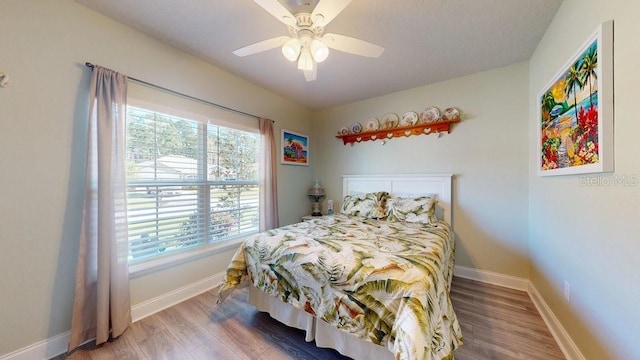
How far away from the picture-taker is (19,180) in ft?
4.74

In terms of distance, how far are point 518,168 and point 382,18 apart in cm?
218

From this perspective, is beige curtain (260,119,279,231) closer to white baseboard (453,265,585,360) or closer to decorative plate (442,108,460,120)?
decorative plate (442,108,460,120)

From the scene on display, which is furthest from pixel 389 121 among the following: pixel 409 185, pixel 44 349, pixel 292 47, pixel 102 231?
pixel 44 349

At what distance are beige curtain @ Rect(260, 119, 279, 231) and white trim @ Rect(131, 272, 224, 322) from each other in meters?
0.85

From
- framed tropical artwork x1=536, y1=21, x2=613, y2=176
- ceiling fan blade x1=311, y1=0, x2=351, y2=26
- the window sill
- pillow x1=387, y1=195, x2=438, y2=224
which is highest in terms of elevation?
ceiling fan blade x1=311, y1=0, x2=351, y2=26

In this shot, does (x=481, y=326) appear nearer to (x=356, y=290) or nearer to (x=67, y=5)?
(x=356, y=290)

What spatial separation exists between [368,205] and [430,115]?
1.45 m

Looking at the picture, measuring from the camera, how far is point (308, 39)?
1525mm

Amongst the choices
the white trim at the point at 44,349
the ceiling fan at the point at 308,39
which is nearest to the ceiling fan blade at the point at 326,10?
the ceiling fan at the point at 308,39

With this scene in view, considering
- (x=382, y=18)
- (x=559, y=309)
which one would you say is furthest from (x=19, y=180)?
(x=559, y=309)

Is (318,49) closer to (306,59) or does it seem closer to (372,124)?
(306,59)

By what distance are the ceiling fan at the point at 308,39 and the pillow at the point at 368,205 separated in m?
1.81

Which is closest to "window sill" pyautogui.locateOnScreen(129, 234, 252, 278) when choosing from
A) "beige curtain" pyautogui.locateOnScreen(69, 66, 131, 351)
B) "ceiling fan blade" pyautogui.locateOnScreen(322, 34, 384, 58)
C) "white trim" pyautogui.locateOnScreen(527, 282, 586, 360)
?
"beige curtain" pyautogui.locateOnScreen(69, 66, 131, 351)

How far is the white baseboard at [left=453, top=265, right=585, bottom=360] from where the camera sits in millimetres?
1500
